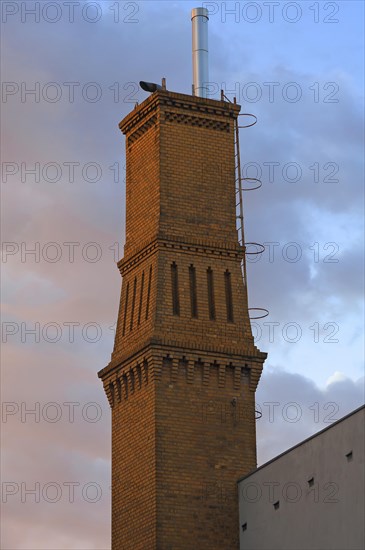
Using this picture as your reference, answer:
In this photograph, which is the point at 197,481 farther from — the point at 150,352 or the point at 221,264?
the point at 221,264

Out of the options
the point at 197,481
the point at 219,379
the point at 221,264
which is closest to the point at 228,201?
the point at 221,264

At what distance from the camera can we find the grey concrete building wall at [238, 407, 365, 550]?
53250mm

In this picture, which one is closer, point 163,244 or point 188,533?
point 188,533

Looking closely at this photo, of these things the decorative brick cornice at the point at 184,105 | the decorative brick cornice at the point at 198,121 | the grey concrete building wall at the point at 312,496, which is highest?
the decorative brick cornice at the point at 184,105

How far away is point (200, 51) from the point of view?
2709 inches

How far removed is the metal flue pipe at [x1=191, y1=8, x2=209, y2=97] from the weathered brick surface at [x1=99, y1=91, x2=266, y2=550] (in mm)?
2351

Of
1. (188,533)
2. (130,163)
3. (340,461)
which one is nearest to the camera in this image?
(340,461)

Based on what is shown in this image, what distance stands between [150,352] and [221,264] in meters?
5.29

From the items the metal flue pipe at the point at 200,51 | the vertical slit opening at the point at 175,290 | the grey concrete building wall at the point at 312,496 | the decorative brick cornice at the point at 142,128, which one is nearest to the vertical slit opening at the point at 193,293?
the vertical slit opening at the point at 175,290

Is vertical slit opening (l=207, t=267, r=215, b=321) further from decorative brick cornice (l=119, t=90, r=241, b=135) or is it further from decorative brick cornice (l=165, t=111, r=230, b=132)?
decorative brick cornice (l=119, t=90, r=241, b=135)

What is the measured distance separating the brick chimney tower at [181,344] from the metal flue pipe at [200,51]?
2299 millimetres

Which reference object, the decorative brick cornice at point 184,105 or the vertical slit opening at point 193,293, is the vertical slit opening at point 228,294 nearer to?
the vertical slit opening at point 193,293

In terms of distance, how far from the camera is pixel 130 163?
67.2 meters

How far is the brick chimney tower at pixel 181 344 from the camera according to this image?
59906 millimetres
